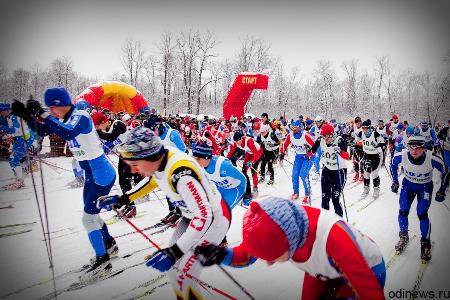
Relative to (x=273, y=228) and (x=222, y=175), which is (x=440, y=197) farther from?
(x=273, y=228)

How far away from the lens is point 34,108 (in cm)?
324

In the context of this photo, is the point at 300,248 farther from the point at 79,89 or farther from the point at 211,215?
the point at 79,89

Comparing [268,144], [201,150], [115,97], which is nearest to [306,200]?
[268,144]

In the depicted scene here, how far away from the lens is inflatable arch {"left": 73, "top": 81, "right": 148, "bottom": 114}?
54.7ft

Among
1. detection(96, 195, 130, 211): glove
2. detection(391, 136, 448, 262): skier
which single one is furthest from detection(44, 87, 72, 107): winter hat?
detection(391, 136, 448, 262): skier

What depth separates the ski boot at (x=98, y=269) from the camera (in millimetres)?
3900

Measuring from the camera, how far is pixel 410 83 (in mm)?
69000

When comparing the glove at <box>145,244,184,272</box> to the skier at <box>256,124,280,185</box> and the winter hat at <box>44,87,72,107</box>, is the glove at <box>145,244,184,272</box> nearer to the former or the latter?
the winter hat at <box>44,87,72,107</box>

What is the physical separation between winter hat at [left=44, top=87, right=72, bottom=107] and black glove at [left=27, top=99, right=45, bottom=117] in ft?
1.58

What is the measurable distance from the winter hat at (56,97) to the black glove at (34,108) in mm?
483

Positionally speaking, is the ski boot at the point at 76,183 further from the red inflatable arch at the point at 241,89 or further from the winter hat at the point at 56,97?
the red inflatable arch at the point at 241,89

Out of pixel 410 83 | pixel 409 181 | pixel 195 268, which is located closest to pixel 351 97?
pixel 410 83

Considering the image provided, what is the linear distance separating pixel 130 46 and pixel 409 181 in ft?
150

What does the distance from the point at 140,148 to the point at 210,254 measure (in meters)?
1.04
